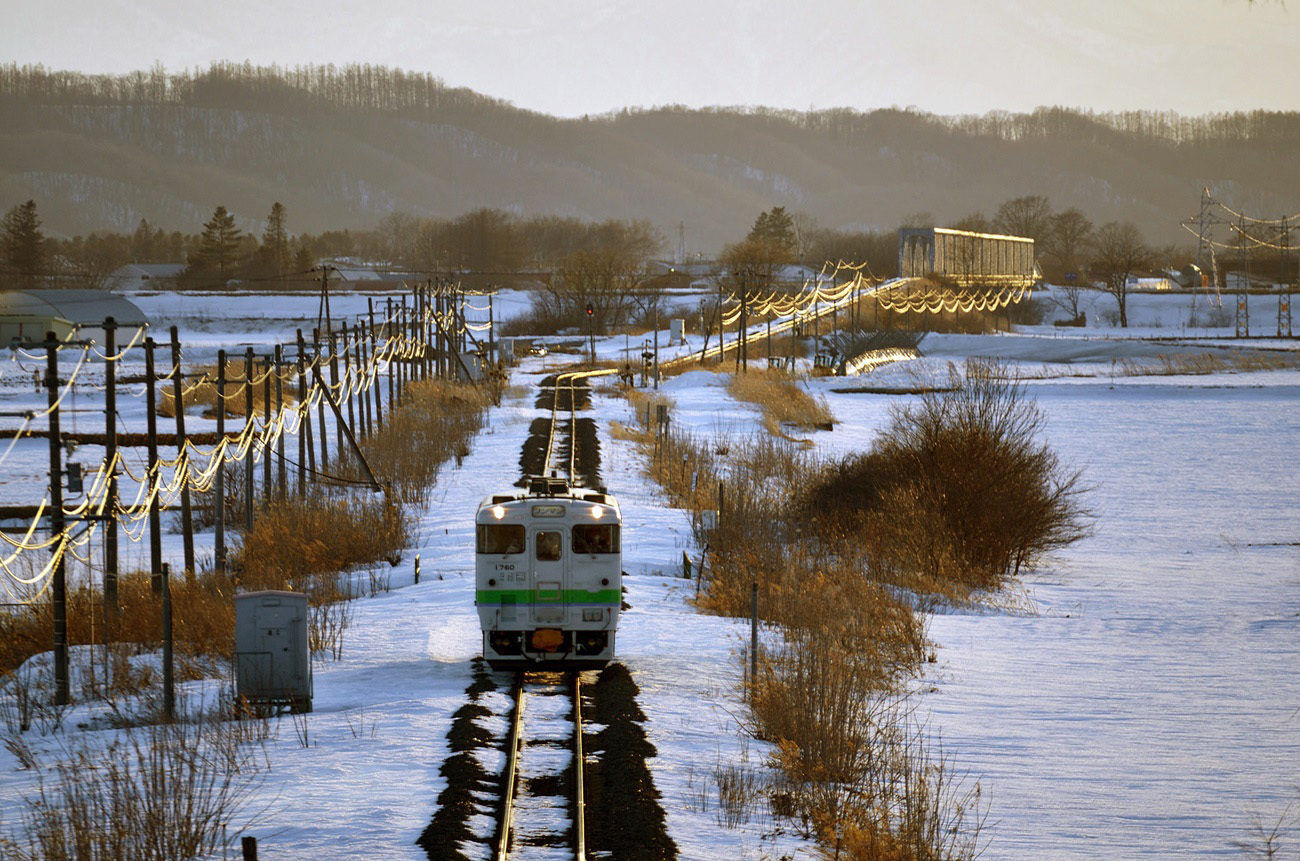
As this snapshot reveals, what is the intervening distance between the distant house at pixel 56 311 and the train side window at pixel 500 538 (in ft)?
260

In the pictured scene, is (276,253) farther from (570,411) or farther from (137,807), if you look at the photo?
(137,807)

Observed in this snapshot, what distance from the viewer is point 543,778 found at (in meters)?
13.5

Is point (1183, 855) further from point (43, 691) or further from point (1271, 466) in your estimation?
point (1271, 466)

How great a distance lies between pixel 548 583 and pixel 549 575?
11 centimetres

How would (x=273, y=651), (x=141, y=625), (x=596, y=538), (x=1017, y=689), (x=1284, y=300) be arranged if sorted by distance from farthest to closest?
1. (x=1284, y=300)
2. (x=141, y=625)
3. (x=1017, y=689)
4. (x=596, y=538)
5. (x=273, y=651)

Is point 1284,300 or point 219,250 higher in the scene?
point 219,250

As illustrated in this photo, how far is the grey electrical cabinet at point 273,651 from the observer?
15953mm

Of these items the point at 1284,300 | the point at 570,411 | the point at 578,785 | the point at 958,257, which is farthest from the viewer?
the point at 958,257

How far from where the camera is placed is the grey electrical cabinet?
1595cm

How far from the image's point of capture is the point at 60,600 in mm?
17641

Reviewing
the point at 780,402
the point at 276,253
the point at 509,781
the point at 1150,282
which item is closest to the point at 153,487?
the point at 509,781

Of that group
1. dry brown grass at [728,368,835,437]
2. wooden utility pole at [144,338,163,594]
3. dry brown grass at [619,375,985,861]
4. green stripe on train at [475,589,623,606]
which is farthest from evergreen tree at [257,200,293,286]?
green stripe on train at [475,589,623,606]

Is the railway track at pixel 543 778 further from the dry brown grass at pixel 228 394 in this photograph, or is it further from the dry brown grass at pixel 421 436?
the dry brown grass at pixel 228 394

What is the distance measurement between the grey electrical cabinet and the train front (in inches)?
104
